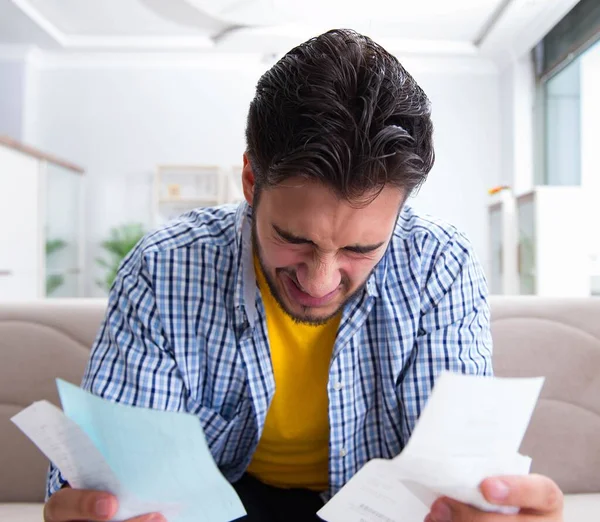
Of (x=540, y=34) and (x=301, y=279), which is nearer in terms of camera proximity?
(x=301, y=279)

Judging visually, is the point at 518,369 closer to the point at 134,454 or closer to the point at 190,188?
the point at 134,454

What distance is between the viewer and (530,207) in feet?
13.3

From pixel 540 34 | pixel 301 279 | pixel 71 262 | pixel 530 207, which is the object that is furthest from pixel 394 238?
pixel 71 262

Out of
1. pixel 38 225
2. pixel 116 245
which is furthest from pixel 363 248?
pixel 116 245

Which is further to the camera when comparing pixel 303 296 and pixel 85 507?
pixel 303 296

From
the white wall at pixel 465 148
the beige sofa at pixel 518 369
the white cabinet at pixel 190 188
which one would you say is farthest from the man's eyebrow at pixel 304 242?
the white wall at pixel 465 148

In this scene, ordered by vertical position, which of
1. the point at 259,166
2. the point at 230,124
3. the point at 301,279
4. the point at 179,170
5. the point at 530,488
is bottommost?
the point at 530,488

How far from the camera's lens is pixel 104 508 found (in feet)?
2.25

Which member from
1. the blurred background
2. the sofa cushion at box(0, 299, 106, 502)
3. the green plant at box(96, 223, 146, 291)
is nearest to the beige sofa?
the sofa cushion at box(0, 299, 106, 502)

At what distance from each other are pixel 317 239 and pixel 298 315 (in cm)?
17

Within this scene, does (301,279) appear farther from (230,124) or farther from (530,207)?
(230,124)

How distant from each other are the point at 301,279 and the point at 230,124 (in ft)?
17.8

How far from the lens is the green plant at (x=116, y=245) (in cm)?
575

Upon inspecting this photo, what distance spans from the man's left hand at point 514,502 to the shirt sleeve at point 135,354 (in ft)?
1.30
